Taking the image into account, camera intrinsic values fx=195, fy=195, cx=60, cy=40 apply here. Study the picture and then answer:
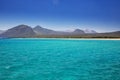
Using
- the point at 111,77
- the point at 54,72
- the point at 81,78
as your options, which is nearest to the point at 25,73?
the point at 54,72

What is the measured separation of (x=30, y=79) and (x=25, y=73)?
166cm

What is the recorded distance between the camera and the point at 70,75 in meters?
12.8

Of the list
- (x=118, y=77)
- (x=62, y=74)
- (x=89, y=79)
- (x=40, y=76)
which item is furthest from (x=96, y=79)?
(x=40, y=76)

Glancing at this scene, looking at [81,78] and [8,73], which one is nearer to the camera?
[81,78]

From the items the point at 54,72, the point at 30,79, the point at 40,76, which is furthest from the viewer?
the point at 54,72

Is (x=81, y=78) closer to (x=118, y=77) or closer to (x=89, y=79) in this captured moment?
(x=89, y=79)

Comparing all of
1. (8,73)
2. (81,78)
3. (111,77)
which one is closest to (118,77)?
(111,77)

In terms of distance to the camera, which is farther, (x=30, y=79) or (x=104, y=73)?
(x=104, y=73)

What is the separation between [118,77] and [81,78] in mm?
2285

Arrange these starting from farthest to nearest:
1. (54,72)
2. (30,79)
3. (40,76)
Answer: (54,72)
(40,76)
(30,79)

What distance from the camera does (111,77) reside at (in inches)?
A: 478

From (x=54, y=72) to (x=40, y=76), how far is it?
1469mm

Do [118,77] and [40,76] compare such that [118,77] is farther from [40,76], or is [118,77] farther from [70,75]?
[40,76]

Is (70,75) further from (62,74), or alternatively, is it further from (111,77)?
(111,77)
